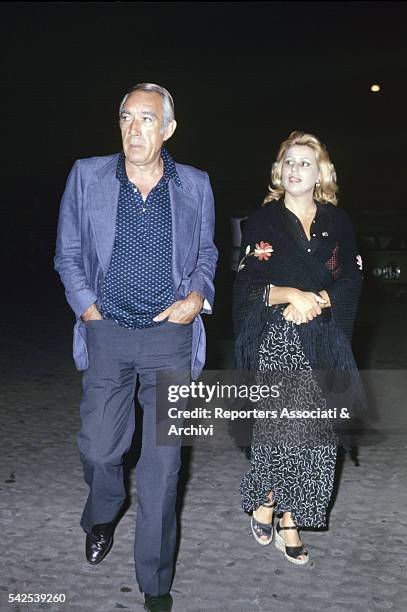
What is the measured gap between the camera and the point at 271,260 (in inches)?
170

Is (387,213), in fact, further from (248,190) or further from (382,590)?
(248,190)

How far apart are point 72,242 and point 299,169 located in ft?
3.62

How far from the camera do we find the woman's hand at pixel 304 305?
4168 mm

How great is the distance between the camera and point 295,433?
4.35 m

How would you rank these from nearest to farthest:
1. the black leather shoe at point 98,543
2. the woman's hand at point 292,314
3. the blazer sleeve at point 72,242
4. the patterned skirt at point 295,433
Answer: the blazer sleeve at point 72,242
the black leather shoe at point 98,543
the woman's hand at point 292,314
the patterned skirt at point 295,433

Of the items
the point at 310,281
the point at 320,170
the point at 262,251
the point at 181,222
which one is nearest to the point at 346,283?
the point at 310,281

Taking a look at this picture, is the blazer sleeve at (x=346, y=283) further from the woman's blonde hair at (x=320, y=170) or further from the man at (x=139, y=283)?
the man at (x=139, y=283)

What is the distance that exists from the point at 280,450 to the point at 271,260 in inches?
34.9

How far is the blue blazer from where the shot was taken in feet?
12.5

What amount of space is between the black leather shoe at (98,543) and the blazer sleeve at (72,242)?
0.99m

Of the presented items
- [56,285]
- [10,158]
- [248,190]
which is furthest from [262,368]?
[10,158]

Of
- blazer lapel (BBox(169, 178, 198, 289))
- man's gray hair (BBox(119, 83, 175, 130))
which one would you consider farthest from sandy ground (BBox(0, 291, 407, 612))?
man's gray hair (BBox(119, 83, 175, 130))

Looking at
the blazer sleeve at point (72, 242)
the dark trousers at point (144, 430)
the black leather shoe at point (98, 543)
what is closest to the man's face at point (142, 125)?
the blazer sleeve at point (72, 242)

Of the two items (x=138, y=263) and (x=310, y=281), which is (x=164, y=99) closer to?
(x=138, y=263)
